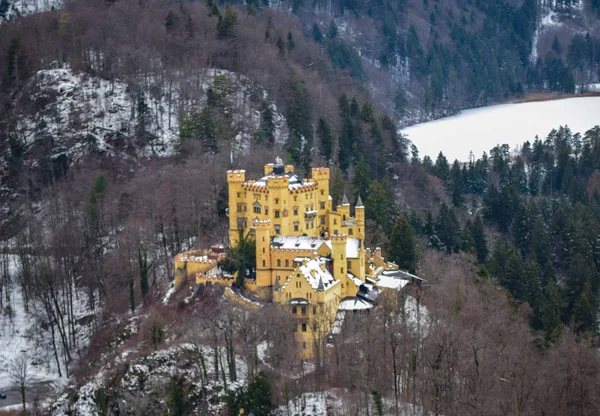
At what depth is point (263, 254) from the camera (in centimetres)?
8056

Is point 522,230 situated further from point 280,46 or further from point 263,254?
point 263,254

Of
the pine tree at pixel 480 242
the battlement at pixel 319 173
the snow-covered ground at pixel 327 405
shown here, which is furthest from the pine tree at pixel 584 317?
the snow-covered ground at pixel 327 405

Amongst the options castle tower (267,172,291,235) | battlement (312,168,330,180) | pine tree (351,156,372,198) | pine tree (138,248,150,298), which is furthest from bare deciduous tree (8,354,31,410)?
pine tree (351,156,372,198)

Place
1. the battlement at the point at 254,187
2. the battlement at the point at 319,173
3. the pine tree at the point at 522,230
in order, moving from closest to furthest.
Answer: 1. the battlement at the point at 254,187
2. the battlement at the point at 319,173
3. the pine tree at the point at 522,230

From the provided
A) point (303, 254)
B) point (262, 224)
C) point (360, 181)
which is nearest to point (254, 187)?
point (262, 224)

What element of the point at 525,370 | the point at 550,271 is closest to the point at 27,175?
the point at 550,271

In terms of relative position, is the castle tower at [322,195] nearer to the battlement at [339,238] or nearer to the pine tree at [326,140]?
the battlement at [339,238]

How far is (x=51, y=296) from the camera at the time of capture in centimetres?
9656

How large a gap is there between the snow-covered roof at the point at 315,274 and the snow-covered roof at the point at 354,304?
1.95 meters

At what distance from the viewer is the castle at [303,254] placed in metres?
76.1

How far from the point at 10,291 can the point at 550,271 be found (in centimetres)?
5006

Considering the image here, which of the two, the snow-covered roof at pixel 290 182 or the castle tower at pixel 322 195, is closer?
the snow-covered roof at pixel 290 182

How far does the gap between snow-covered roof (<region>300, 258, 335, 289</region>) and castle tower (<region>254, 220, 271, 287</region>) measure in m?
3.85

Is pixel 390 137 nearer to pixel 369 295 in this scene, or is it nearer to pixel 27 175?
pixel 27 175
